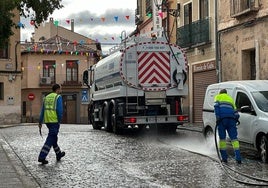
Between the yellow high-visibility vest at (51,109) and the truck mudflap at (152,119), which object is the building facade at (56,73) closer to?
the truck mudflap at (152,119)

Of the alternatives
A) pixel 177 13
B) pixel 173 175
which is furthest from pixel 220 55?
pixel 173 175

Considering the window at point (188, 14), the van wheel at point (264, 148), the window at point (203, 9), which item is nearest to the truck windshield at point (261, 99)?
the van wheel at point (264, 148)

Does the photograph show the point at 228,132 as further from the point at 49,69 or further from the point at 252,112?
the point at 49,69

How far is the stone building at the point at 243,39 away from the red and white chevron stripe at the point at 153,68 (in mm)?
4599

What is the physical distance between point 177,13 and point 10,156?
19.7m

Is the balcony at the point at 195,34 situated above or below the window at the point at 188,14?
below

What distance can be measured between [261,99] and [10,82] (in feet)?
97.3

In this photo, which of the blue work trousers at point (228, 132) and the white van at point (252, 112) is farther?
the white van at point (252, 112)

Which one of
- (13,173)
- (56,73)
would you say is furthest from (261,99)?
(56,73)

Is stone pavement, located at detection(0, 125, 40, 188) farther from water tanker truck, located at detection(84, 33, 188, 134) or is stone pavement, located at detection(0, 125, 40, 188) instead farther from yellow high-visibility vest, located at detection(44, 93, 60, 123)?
water tanker truck, located at detection(84, 33, 188, 134)

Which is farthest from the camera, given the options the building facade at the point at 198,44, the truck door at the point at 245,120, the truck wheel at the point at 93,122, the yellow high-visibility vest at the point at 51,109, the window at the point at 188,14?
the window at the point at 188,14

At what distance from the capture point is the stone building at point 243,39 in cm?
2130

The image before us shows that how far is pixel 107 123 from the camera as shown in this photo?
68.9 ft

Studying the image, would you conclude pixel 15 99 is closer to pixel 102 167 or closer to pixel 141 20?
pixel 141 20
